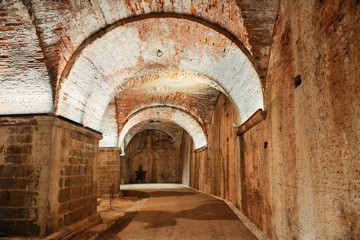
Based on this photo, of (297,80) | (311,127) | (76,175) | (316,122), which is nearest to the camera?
(316,122)

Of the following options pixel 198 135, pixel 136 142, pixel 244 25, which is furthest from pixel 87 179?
pixel 136 142

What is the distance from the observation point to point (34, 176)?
4.73m

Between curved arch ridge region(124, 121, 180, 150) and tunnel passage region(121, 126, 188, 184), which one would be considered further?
tunnel passage region(121, 126, 188, 184)

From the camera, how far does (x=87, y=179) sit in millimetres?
6387

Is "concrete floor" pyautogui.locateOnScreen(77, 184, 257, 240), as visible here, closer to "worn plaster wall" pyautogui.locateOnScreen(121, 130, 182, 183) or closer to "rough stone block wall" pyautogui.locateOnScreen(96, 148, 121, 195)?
"rough stone block wall" pyautogui.locateOnScreen(96, 148, 121, 195)

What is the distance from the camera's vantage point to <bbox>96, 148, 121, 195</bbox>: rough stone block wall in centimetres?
1199

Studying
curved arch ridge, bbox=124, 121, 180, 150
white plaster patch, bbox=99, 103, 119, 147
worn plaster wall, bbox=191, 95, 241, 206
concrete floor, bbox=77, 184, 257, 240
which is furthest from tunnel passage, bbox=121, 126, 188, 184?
concrete floor, bbox=77, 184, 257, 240

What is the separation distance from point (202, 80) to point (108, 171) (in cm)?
625

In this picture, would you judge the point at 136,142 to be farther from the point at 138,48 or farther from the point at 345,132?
the point at 345,132

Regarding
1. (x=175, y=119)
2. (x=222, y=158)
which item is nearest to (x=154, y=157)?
(x=175, y=119)

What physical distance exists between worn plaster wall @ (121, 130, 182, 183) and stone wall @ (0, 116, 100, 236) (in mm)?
19356

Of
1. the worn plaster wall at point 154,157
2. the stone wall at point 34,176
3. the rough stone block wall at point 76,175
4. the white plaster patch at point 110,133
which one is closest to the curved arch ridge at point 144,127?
the worn plaster wall at point 154,157

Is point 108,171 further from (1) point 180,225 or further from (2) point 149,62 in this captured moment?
(1) point 180,225

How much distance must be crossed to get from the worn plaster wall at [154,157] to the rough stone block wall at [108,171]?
12.2 m
